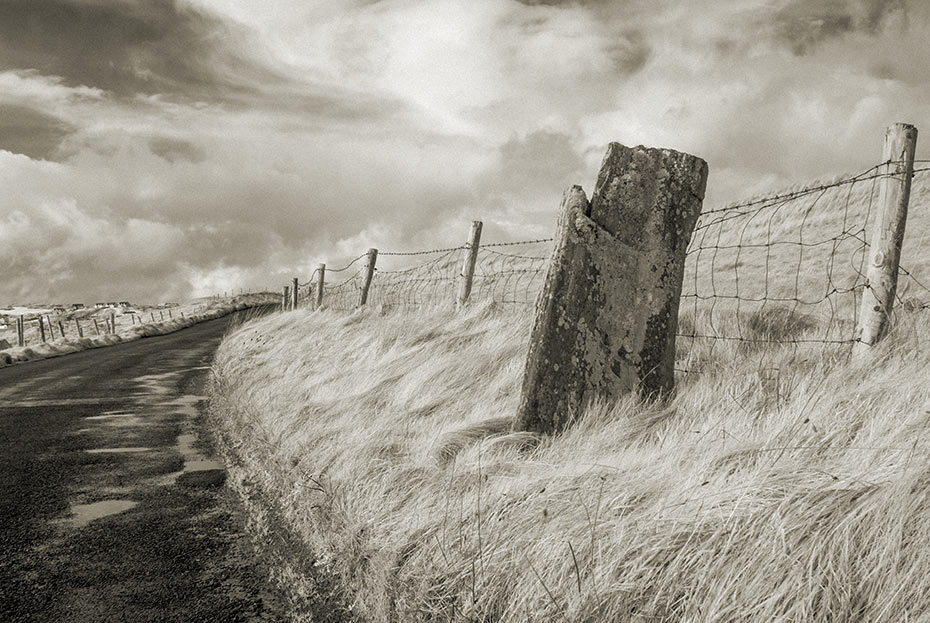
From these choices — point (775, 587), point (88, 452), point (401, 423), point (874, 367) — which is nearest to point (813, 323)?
point (874, 367)

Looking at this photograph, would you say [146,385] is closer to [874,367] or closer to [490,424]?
[490,424]

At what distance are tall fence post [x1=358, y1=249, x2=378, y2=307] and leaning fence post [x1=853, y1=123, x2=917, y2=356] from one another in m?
9.82

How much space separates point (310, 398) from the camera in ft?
19.4

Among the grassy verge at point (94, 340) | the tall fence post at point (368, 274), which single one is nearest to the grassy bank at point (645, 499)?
the tall fence post at point (368, 274)

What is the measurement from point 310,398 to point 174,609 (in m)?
3.16

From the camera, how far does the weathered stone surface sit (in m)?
3.79

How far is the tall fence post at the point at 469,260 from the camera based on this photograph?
28.3ft

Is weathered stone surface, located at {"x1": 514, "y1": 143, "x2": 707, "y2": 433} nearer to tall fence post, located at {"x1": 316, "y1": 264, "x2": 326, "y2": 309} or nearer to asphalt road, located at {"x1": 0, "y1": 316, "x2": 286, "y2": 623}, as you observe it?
asphalt road, located at {"x1": 0, "y1": 316, "x2": 286, "y2": 623}

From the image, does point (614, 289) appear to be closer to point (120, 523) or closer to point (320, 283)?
point (120, 523)

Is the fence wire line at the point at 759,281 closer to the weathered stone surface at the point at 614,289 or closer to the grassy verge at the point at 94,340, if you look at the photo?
the weathered stone surface at the point at 614,289

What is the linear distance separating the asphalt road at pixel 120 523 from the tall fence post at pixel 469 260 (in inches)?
146

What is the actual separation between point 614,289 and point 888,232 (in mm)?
1614

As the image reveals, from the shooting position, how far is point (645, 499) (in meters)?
2.55

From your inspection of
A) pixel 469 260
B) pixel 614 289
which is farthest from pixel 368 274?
pixel 614 289
